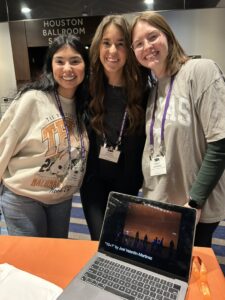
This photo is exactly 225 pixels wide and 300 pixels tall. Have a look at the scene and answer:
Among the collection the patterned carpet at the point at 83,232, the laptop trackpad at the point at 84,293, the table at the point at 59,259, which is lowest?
the patterned carpet at the point at 83,232

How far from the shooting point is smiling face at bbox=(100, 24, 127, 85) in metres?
1.33

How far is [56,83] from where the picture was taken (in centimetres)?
143

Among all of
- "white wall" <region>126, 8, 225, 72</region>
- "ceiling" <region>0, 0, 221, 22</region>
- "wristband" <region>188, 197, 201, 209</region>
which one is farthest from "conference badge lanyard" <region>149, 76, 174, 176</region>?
"ceiling" <region>0, 0, 221, 22</region>

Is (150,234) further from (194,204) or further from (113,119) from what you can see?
(113,119)

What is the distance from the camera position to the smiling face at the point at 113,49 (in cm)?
133

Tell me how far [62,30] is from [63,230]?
323 centimetres

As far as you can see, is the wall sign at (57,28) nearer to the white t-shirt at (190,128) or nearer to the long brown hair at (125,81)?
the long brown hair at (125,81)

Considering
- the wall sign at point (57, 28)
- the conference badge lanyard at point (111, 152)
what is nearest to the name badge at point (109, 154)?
the conference badge lanyard at point (111, 152)

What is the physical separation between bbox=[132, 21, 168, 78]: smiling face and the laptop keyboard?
0.82 m

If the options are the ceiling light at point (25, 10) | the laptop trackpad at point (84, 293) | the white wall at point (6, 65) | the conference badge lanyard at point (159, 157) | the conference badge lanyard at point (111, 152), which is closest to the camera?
the laptop trackpad at point (84, 293)

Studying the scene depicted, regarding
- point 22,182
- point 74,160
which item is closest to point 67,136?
point 74,160

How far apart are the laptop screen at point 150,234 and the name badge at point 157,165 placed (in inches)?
13.2

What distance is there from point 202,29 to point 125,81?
8.66 feet

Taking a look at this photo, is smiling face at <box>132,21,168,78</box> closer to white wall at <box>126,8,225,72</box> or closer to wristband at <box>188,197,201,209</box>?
wristband at <box>188,197,201,209</box>
